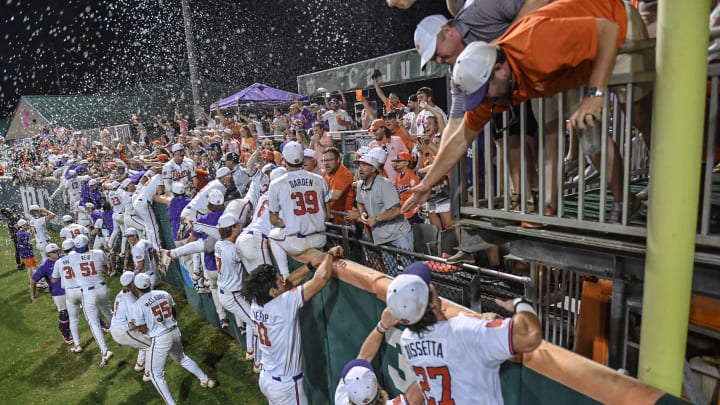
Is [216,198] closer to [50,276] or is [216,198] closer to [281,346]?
[281,346]

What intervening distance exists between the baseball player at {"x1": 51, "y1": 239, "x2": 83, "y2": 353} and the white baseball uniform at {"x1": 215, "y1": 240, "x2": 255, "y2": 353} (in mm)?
3438

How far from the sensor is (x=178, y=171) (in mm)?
11516

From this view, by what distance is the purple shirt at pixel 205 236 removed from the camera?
7887 mm

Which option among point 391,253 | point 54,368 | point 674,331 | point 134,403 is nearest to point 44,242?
point 54,368

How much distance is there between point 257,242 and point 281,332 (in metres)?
1.62

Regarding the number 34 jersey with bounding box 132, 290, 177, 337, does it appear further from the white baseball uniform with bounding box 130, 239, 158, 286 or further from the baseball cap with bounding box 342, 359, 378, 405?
the baseball cap with bounding box 342, 359, 378, 405

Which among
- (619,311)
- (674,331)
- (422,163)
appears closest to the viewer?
(674,331)

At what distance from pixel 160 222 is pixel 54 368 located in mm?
3723

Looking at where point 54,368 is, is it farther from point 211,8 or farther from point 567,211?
point 211,8

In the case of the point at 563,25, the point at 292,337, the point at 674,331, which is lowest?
the point at 292,337

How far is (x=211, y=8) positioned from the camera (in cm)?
3278

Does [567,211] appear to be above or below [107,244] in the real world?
above

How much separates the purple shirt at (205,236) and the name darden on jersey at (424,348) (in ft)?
17.9

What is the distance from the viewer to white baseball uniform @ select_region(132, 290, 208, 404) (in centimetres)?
679
